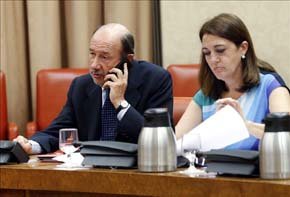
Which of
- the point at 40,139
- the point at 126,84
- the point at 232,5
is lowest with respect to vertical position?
the point at 40,139

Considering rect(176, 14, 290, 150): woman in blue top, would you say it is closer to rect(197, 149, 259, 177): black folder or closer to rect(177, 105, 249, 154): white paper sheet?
rect(177, 105, 249, 154): white paper sheet

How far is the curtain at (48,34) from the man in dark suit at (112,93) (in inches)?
58.0

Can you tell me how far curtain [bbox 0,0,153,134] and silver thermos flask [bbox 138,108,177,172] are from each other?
2.48 metres

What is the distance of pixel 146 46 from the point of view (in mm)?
4770

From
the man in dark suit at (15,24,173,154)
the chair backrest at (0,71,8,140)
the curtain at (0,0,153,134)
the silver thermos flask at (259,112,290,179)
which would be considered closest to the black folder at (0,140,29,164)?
the man in dark suit at (15,24,173,154)

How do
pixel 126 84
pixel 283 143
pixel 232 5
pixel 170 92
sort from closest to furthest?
pixel 283 143 < pixel 126 84 < pixel 170 92 < pixel 232 5

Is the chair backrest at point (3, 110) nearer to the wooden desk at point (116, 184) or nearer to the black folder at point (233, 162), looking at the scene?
the wooden desk at point (116, 184)

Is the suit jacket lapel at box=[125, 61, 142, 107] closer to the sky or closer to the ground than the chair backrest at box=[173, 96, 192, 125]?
closer to the sky

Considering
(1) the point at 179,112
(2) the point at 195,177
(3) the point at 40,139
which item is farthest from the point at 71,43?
(2) the point at 195,177

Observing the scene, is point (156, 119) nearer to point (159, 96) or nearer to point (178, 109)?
point (159, 96)

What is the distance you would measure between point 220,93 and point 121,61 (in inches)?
19.7

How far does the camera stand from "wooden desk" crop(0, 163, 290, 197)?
6.70 feet

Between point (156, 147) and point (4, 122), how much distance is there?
249cm

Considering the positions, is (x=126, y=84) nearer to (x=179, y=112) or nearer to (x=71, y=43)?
(x=179, y=112)
